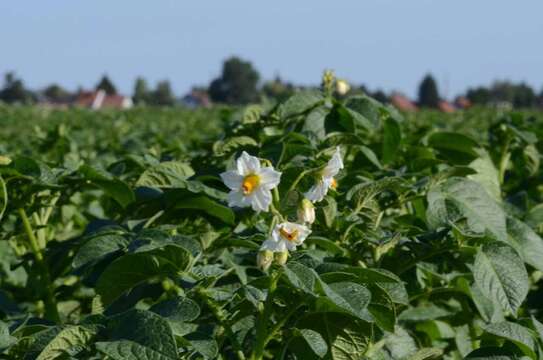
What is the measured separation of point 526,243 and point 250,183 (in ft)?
2.58

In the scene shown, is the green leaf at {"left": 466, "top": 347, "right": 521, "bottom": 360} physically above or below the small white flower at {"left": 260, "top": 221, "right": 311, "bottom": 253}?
below

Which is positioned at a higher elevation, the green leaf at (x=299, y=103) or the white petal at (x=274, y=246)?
the green leaf at (x=299, y=103)

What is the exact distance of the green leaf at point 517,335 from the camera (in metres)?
1.49

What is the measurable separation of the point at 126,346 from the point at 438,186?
0.83m

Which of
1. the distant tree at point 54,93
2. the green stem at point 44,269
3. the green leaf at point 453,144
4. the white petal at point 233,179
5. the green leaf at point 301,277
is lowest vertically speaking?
the distant tree at point 54,93

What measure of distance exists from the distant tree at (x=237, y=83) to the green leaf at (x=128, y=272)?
4536cm

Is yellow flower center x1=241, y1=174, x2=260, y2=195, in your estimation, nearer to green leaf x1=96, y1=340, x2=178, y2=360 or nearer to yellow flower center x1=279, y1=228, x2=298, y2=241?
yellow flower center x1=279, y1=228, x2=298, y2=241

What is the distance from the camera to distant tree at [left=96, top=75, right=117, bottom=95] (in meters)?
60.9

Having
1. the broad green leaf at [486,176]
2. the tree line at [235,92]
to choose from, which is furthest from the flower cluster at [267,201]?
the tree line at [235,92]

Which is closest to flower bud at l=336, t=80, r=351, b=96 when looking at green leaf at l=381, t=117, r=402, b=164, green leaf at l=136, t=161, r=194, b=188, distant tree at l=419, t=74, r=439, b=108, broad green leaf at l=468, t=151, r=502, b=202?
green leaf at l=381, t=117, r=402, b=164

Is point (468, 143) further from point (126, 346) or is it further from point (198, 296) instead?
point (126, 346)

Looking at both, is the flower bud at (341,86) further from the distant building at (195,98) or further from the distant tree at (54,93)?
the distant tree at (54,93)

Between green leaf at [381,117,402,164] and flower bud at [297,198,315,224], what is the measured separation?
35.4 inches

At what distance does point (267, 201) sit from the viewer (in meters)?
1.35
